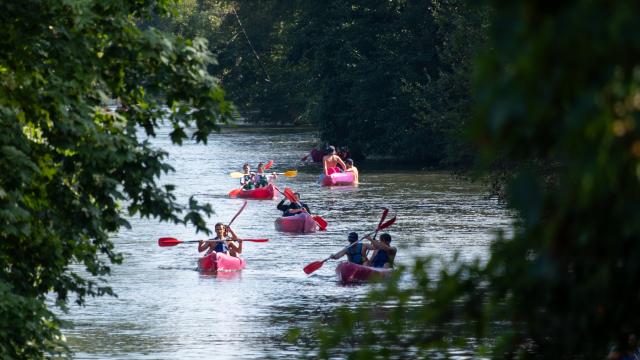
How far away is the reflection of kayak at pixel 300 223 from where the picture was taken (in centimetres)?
3328

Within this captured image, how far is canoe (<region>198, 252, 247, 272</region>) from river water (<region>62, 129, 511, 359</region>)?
1.19ft

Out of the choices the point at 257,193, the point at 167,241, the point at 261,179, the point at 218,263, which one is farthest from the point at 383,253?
the point at 261,179

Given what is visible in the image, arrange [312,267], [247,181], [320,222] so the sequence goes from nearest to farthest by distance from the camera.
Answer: [312,267]
[320,222]
[247,181]

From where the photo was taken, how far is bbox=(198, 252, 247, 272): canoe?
27.7m

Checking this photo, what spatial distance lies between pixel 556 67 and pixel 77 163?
8174 millimetres

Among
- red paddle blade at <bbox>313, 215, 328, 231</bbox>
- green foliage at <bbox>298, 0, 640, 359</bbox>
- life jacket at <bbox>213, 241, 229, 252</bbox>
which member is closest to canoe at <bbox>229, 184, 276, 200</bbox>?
red paddle blade at <bbox>313, 215, 328, 231</bbox>

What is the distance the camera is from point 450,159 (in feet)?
97.3

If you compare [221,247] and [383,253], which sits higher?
[383,253]

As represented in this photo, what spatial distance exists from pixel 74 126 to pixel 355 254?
16.6 meters

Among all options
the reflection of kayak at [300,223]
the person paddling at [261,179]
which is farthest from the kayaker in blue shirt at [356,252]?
the person paddling at [261,179]

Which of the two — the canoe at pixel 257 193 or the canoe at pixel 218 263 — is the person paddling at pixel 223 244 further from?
the canoe at pixel 257 193

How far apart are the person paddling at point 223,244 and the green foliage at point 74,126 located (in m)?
17.4

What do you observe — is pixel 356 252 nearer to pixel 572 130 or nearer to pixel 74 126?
pixel 74 126

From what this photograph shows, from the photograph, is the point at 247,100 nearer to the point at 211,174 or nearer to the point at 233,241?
the point at 211,174
